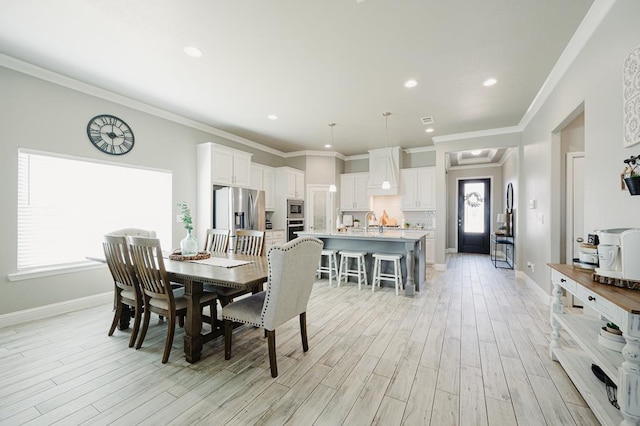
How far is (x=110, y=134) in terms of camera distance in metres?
3.68

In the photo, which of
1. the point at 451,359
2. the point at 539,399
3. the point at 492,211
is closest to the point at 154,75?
the point at 451,359

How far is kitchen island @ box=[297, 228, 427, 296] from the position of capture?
12.8ft

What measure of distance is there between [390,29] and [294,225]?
16.1 ft

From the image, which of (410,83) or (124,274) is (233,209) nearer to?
(124,274)

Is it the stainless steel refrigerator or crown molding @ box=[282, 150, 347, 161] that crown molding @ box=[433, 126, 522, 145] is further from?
the stainless steel refrigerator

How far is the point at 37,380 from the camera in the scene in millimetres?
1950

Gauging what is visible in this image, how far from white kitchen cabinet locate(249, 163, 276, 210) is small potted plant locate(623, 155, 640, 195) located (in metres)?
5.44

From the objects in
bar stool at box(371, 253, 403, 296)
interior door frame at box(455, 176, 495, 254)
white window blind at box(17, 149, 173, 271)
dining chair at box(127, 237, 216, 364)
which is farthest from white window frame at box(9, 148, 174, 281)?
interior door frame at box(455, 176, 495, 254)

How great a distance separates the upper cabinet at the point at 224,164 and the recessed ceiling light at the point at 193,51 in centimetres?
202

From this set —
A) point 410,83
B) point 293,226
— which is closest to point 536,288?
point 410,83

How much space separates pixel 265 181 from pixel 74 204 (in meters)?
3.50

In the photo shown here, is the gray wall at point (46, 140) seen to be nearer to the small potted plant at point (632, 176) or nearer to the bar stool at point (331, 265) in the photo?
the bar stool at point (331, 265)

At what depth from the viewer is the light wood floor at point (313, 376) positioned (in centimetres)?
161

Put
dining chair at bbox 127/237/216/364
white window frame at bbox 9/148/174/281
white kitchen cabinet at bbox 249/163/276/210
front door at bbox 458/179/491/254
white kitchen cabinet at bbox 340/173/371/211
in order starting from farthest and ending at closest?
front door at bbox 458/179/491/254
white kitchen cabinet at bbox 340/173/371/211
white kitchen cabinet at bbox 249/163/276/210
white window frame at bbox 9/148/174/281
dining chair at bbox 127/237/216/364
